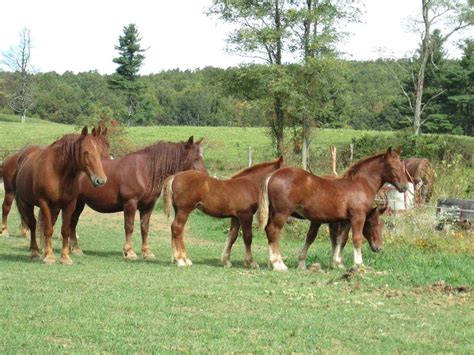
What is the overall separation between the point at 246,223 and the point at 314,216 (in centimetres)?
123

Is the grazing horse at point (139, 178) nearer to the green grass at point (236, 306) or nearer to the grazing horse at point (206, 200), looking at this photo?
the green grass at point (236, 306)

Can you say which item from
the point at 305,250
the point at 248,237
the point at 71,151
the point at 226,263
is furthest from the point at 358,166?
the point at 71,151

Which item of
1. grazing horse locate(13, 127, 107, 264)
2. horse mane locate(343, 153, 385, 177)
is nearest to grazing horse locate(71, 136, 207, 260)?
grazing horse locate(13, 127, 107, 264)

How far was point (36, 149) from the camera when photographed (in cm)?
1394

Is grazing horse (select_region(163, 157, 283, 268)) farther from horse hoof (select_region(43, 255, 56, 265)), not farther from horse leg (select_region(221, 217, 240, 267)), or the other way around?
horse hoof (select_region(43, 255, 56, 265))

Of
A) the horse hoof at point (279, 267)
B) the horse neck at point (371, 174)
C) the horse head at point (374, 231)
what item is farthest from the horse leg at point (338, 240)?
the horse hoof at point (279, 267)

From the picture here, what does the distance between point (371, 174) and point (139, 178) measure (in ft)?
14.6

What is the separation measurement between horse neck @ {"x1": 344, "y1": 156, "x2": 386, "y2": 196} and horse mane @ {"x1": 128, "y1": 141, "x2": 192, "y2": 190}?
3346mm

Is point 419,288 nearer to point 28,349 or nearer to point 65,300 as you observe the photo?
point 65,300

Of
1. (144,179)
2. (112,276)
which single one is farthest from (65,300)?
(144,179)

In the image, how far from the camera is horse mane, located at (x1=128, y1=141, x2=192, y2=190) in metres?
13.3

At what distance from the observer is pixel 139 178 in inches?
519

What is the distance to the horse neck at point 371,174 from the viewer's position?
11953mm

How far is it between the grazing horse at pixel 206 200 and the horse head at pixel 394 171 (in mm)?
2309
